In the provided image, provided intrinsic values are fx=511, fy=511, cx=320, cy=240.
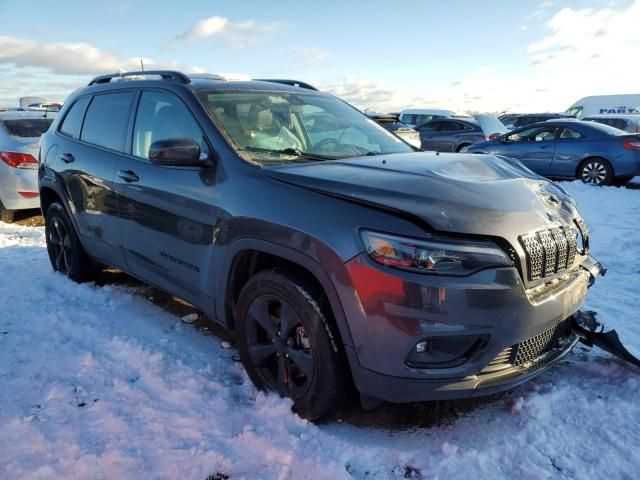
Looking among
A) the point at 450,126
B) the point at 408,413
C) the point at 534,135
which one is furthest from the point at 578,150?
the point at 408,413

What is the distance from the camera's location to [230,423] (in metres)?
2.57

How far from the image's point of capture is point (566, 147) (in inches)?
431

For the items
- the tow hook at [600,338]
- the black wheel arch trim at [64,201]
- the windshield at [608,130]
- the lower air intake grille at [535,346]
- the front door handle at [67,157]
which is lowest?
the tow hook at [600,338]

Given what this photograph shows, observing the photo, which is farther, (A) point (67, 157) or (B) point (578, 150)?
(B) point (578, 150)

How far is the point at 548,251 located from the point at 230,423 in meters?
1.76

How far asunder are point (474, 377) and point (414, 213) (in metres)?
0.77

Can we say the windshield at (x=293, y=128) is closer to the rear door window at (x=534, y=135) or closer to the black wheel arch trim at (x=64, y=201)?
the black wheel arch trim at (x=64, y=201)

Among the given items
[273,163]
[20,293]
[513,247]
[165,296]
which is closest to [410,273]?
[513,247]

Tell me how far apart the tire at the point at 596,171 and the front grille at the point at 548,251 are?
914 cm

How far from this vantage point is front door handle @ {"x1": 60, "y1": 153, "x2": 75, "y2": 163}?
14.4 feet

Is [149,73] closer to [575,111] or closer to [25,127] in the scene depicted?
[25,127]

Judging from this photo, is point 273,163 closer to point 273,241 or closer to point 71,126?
point 273,241

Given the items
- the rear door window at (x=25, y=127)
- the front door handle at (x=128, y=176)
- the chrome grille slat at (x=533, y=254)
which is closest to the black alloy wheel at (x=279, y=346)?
the chrome grille slat at (x=533, y=254)

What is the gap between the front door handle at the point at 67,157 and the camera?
440 centimetres
